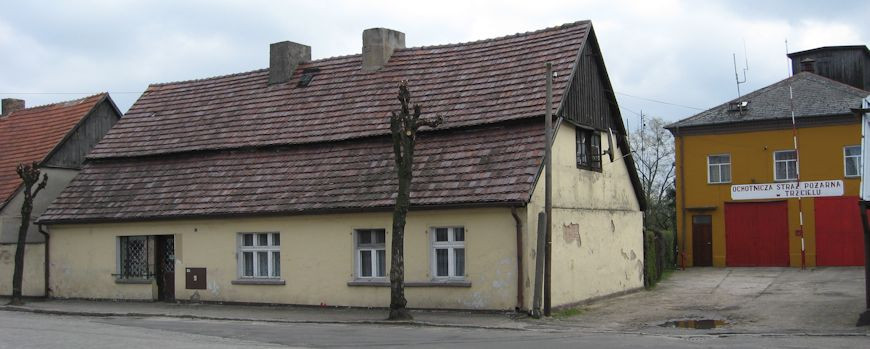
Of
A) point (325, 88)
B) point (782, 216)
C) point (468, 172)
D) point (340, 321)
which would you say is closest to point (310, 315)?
point (340, 321)

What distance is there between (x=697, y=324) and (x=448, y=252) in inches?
222

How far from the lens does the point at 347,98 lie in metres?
26.0

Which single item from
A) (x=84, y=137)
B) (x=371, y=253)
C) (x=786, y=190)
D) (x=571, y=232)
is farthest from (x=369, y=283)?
(x=786, y=190)

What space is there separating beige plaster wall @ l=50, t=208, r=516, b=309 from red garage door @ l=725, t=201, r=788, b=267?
785 inches

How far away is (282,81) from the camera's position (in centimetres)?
2866

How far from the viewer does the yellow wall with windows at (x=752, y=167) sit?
3519 centimetres

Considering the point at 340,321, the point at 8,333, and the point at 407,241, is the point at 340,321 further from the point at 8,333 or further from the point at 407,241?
the point at 8,333

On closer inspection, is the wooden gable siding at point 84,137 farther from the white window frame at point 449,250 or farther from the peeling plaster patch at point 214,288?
the white window frame at point 449,250

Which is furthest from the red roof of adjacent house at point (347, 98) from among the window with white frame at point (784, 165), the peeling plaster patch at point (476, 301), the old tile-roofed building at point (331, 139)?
the window with white frame at point (784, 165)

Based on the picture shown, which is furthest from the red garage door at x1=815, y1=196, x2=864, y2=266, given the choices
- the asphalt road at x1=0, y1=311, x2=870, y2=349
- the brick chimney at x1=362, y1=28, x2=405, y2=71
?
the asphalt road at x1=0, y1=311, x2=870, y2=349

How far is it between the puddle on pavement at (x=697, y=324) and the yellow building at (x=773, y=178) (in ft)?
51.1

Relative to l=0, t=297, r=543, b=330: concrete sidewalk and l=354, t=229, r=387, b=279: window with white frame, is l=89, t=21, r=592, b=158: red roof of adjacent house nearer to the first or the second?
l=354, t=229, r=387, b=279: window with white frame

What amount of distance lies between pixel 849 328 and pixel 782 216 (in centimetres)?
1997

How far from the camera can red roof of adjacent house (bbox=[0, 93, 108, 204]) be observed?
98.9ft
